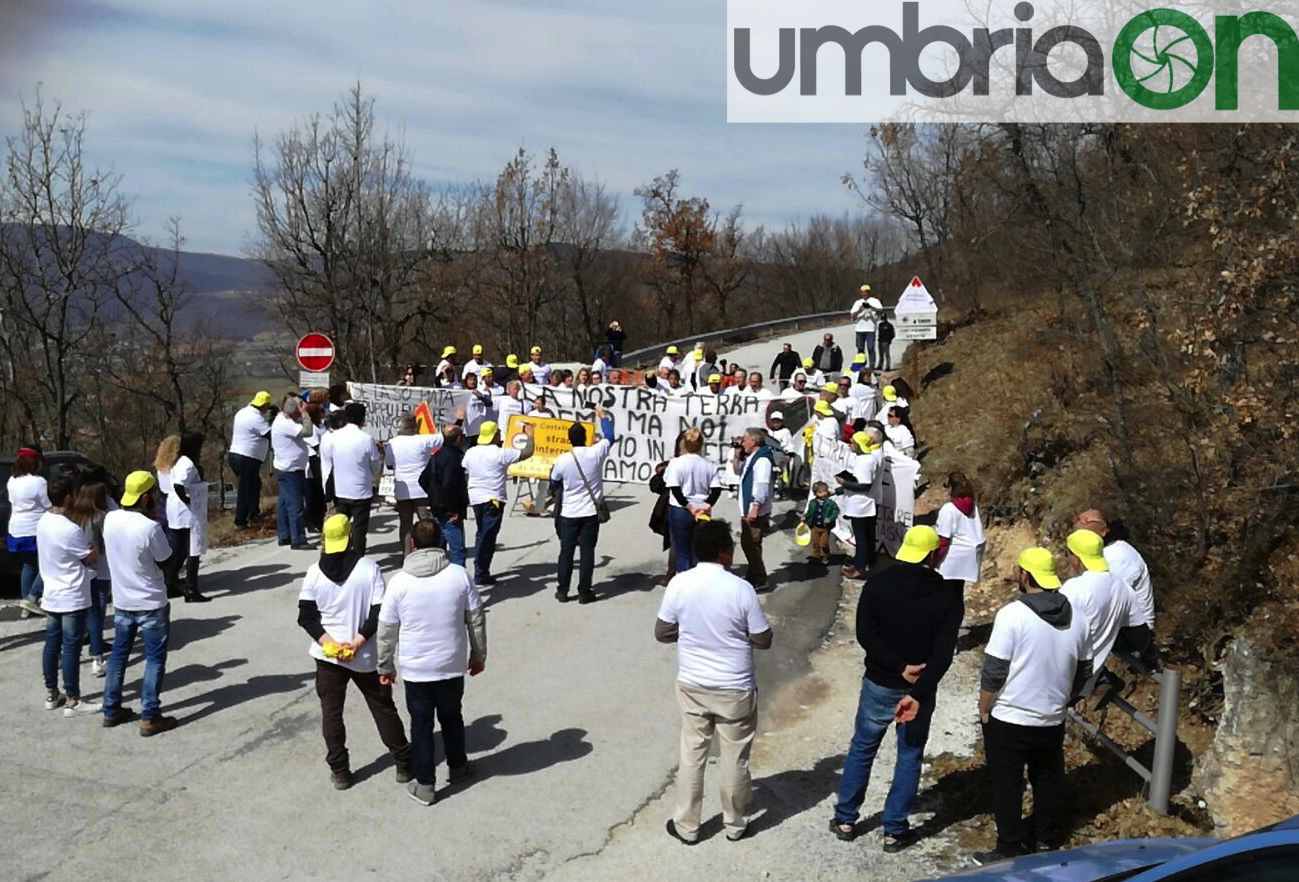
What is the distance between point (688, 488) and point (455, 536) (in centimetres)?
265

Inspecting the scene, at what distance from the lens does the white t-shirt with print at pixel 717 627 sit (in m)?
6.35

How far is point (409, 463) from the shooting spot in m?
12.0

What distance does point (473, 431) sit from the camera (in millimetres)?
16797

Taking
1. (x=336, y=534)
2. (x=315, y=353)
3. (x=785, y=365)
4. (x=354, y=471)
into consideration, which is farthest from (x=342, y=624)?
(x=785, y=365)

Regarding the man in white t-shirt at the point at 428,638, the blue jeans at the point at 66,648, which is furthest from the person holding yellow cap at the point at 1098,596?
the blue jeans at the point at 66,648

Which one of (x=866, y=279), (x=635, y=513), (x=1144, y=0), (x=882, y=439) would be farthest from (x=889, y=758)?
(x=866, y=279)

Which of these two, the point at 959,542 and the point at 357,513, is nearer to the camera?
the point at 959,542

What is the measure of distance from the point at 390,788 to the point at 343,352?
91.1 ft

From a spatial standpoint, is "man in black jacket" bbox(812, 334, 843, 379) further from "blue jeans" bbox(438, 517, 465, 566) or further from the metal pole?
the metal pole

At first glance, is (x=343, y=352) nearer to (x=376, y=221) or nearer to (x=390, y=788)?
(x=376, y=221)

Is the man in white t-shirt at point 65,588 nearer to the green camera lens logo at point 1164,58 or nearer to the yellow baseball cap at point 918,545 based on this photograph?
the yellow baseball cap at point 918,545

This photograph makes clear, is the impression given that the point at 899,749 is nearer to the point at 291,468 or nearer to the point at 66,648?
the point at 66,648

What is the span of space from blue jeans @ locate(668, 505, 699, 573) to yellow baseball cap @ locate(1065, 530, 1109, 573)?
15.0 feet

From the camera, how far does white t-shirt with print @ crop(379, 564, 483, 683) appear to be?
22.4 ft
